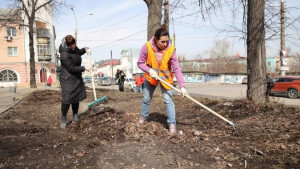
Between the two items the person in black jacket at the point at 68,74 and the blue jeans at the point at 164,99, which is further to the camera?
the person in black jacket at the point at 68,74

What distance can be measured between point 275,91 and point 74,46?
14.9m

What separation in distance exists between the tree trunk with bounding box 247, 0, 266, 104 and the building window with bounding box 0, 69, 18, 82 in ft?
125

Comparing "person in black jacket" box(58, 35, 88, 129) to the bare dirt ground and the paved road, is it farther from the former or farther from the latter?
the paved road

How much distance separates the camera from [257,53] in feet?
16.6

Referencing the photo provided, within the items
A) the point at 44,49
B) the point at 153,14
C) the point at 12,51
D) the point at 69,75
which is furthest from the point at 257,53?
the point at 12,51

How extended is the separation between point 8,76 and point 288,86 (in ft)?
122

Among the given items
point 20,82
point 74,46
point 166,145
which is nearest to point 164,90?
point 166,145

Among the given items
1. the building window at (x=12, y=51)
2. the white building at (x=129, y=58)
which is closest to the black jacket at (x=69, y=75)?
the building window at (x=12, y=51)

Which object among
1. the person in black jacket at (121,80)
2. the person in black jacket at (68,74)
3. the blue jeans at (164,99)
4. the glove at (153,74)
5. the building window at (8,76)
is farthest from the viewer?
the building window at (8,76)

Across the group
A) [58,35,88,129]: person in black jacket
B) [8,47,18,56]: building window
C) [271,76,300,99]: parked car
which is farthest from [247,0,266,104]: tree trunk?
[8,47,18,56]: building window

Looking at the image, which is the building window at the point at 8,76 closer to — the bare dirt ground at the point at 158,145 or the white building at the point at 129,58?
the bare dirt ground at the point at 158,145

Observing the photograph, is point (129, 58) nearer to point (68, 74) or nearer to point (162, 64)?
point (68, 74)

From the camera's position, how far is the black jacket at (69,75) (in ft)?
14.0

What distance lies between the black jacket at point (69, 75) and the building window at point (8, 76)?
3651 cm
